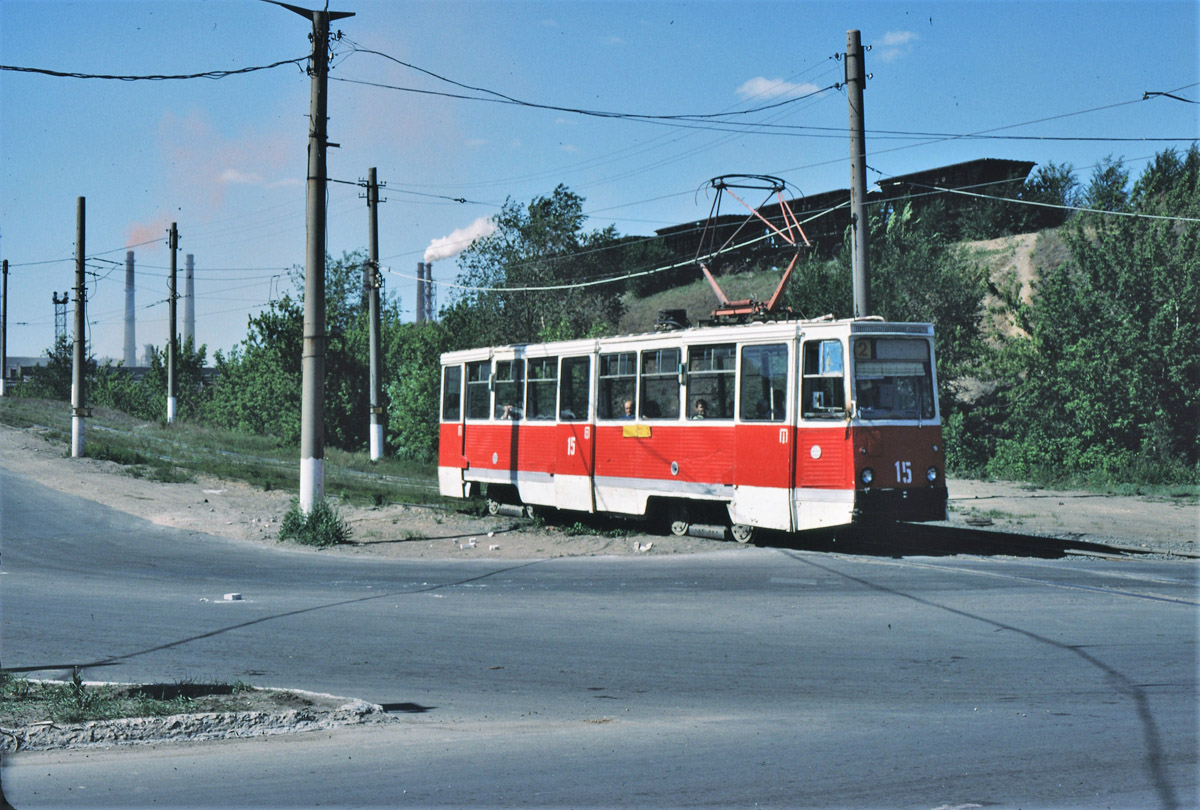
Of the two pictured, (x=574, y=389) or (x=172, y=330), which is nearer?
(x=574, y=389)

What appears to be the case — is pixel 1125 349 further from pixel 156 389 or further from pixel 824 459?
pixel 156 389

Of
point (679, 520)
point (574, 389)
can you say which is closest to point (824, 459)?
point (679, 520)

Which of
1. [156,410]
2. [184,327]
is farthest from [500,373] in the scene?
[184,327]

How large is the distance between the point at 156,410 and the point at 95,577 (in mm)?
59190

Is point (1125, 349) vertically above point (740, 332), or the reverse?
point (1125, 349)

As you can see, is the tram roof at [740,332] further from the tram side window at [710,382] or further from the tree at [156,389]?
the tree at [156,389]

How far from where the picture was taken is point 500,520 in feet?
66.9

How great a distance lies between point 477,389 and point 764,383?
7.98 m

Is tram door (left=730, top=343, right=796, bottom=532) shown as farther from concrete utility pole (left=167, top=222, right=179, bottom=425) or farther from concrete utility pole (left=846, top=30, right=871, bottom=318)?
concrete utility pole (left=167, top=222, right=179, bottom=425)

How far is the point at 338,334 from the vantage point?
42.4 metres

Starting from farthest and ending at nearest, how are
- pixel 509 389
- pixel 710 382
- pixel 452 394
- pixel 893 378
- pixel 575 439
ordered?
pixel 452 394
pixel 509 389
pixel 575 439
pixel 710 382
pixel 893 378

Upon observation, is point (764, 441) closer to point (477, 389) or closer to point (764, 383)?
point (764, 383)

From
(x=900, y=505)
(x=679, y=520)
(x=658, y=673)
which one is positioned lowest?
(x=658, y=673)

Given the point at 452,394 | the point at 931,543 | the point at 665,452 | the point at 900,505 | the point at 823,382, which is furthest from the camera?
the point at 452,394
